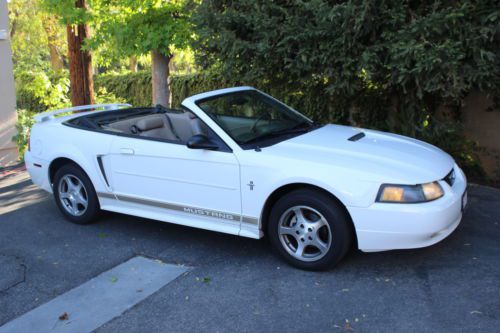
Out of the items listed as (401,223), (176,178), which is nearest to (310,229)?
(401,223)

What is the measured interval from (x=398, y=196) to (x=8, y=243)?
3.98 meters

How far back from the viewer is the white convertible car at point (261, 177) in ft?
12.9

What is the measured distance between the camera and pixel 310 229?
4.14m

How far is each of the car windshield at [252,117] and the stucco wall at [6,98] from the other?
22.0 feet

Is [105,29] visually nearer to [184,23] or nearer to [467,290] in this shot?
Answer: [184,23]

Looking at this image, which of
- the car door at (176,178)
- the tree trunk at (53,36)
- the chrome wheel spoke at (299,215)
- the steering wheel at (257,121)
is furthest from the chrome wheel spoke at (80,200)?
the tree trunk at (53,36)

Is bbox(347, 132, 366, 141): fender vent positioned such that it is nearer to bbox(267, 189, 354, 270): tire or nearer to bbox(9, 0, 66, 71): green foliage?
bbox(267, 189, 354, 270): tire

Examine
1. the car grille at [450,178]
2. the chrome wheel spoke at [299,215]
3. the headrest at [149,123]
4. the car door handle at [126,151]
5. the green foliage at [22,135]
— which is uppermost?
the headrest at [149,123]

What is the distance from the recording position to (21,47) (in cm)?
2394

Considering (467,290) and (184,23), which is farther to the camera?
(184,23)

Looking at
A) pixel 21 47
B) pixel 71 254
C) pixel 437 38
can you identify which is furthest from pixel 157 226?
pixel 21 47

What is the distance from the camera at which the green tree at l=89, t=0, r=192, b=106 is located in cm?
768

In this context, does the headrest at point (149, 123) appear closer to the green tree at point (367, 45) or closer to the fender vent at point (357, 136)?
the green tree at point (367, 45)

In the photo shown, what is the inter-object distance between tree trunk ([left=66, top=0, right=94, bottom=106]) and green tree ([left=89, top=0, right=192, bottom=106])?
212 centimetres
